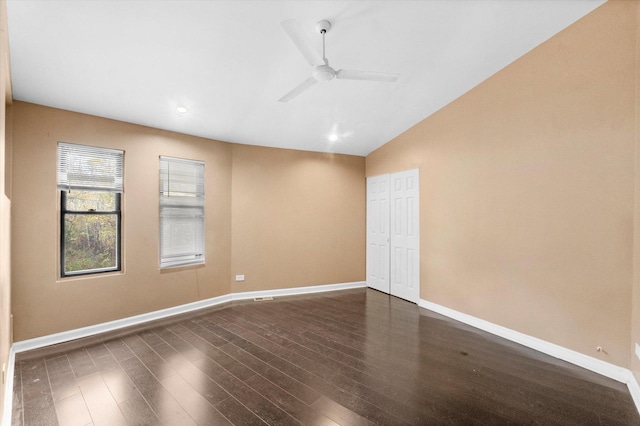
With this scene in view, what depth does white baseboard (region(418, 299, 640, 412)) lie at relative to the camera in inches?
92.7

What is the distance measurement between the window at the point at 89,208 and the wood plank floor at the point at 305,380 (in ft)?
3.03

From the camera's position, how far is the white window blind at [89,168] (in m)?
3.17

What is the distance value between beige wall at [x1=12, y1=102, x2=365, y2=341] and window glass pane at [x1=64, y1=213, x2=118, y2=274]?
0.14 m

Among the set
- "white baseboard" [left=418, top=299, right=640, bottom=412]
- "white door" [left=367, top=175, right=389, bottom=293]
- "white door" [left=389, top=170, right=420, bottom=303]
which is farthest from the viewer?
"white door" [left=367, top=175, right=389, bottom=293]

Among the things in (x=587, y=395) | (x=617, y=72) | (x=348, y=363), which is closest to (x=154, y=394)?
(x=348, y=363)

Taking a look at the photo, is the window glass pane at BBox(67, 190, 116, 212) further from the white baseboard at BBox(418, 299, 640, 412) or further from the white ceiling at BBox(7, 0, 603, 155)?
the white baseboard at BBox(418, 299, 640, 412)

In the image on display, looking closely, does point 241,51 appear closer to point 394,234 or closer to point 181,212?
point 181,212

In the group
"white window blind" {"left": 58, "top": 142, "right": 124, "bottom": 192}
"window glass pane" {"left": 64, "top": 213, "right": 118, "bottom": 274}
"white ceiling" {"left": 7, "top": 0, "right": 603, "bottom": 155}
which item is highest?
"white ceiling" {"left": 7, "top": 0, "right": 603, "bottom": 155}

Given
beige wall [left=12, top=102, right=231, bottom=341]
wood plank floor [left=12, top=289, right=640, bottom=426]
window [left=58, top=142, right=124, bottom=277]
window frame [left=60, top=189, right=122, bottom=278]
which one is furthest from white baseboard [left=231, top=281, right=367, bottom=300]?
window [left=58, top=142, right=124, bottom=277]

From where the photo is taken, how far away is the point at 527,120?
10.2 feet

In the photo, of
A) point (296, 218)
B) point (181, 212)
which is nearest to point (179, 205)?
point (181, 212)

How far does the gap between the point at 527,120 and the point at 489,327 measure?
97.2 inches

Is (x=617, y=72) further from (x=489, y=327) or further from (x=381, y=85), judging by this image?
(x=489, y=327)

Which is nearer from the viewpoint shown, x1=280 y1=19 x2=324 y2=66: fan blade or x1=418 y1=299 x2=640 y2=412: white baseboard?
x1=280 y1=19 x2=324 y2=66: fan blade
